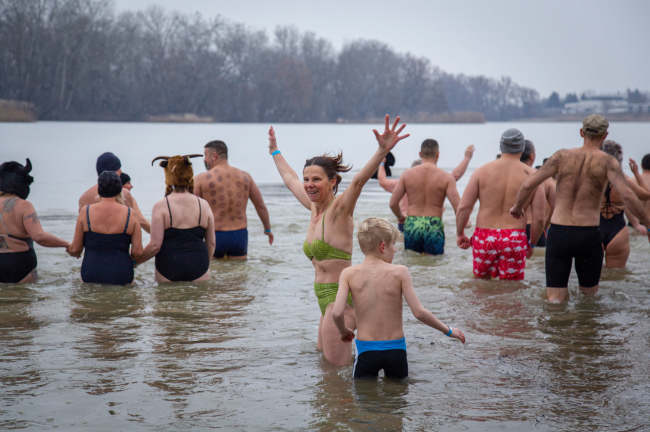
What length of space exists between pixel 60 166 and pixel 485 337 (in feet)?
107

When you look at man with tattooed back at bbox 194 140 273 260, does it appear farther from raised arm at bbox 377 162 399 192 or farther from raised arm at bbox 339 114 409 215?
raised arm at bbox 339 114 409 215

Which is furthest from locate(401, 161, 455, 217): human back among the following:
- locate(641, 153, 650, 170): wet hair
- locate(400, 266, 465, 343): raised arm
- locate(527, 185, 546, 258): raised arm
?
locate(400, 266, 465, 343): raised arm

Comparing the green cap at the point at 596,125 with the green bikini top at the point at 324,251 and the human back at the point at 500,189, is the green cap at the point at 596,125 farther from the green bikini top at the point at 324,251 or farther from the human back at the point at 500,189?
the green bikini top at the point at 324,251

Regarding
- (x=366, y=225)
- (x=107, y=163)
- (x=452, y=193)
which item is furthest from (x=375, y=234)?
(x=452, y=193)

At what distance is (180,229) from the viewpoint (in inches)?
290

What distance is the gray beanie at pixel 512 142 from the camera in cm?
717

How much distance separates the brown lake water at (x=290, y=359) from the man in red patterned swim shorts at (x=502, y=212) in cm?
45

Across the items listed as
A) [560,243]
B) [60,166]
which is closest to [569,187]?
[560,243]

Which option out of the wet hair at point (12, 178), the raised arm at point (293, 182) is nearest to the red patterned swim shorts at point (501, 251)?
the raised arm at point (293, 182)

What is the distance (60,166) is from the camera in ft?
116

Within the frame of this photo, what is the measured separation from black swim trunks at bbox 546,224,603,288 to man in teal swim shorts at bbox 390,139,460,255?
2514 mm

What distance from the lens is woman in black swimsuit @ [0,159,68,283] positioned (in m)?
7.23

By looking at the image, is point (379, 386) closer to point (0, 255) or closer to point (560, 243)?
point (560, 243)

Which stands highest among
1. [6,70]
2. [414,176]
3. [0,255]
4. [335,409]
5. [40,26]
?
[40,26]
